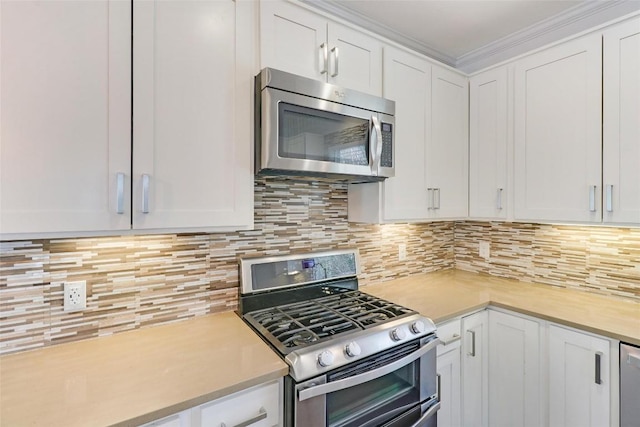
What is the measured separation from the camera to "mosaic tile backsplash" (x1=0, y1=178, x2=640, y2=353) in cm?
120

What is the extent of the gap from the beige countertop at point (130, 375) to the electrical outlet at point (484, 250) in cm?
190

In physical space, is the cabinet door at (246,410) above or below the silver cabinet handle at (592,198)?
below

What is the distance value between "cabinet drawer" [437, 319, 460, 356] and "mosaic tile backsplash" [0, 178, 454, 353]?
59 centimetres

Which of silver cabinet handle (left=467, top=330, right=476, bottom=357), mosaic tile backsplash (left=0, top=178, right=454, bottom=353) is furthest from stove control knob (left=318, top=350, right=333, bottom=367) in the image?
silver cabinet handle (left=467, top=330, right=476, bottom=357)

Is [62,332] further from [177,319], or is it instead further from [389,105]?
[389,105]

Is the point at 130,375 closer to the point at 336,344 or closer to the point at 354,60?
the point at 336,344

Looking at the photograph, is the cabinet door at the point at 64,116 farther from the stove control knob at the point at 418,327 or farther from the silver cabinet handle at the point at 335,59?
the stove control knob at the point at 418,327

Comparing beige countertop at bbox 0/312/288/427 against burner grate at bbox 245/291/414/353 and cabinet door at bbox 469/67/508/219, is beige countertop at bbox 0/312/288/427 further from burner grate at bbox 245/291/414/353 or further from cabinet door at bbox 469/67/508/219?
cabinet door at bbox 469/67/508/219

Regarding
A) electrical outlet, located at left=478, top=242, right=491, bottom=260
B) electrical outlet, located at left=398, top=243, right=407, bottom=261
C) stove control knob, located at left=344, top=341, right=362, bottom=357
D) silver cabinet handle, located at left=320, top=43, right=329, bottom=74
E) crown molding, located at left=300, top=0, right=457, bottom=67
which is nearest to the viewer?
stove control knob, located at left=344, top=341, right=362, bottom=357

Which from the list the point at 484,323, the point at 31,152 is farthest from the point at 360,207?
the point at 31,152

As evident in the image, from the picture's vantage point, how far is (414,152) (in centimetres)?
191

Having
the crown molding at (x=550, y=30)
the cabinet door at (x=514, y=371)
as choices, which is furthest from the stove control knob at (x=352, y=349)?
the crown molding at (x=550, y=30)

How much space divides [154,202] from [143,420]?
66 centimetres

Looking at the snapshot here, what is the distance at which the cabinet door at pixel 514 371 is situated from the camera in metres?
1.66
